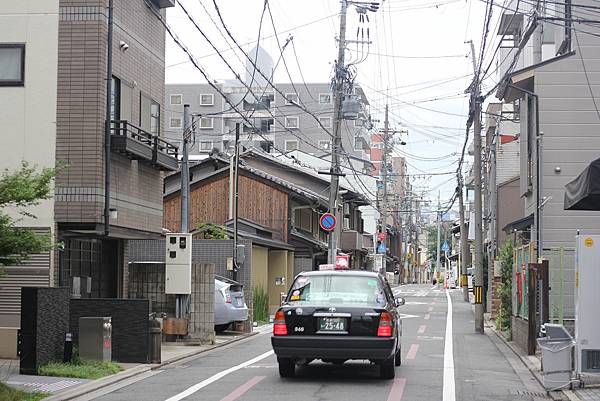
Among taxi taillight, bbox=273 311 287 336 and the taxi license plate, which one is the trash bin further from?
taxi taillight, bbox=273 311 287 336

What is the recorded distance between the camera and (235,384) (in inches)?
531

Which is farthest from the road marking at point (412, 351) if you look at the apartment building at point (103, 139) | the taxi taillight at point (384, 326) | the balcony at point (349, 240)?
the balcony at point (349, 240)

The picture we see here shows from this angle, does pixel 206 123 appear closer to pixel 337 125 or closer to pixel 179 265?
pixel 337 125

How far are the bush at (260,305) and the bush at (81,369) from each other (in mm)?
15161

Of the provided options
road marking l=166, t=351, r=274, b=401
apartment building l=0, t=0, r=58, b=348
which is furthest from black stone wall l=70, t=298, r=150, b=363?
apartment building l=0, t=0, r=58, b=348

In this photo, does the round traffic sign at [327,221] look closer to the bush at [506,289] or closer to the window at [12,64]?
the bush at [506,289]

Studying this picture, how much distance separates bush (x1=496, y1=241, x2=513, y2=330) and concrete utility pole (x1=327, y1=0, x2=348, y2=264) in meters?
7.86

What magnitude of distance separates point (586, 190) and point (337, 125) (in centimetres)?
2097

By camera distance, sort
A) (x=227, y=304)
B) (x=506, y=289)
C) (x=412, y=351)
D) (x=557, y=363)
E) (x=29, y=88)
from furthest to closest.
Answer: (x=506, y=289) → (x=227, y=304) → (x=412, y=351) → (x=29, y=88) → (x=557, y=363)

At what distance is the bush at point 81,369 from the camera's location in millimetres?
14039

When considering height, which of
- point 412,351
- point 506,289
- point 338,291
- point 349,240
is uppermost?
point 349,240

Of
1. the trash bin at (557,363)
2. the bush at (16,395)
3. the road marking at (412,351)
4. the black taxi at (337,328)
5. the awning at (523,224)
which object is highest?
the awning at (523,224)

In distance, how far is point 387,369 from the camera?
45.2 feet

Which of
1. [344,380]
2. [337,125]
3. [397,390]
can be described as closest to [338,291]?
[344,380]
